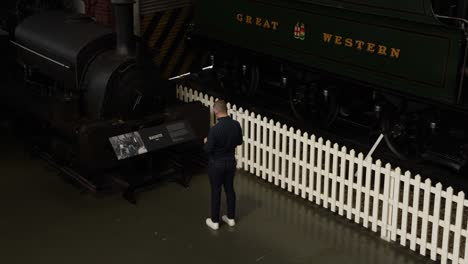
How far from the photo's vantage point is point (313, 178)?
9.23 metres

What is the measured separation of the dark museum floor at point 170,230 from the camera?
8125 millimetres

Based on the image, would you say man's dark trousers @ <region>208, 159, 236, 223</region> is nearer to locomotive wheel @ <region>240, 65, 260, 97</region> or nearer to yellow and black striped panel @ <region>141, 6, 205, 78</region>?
locomotive wheel @ <region>240, 65, 260, 97</region>

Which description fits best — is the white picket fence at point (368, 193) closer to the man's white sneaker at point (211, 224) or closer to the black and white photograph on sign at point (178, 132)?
the black and white photograph on sign at point (178, 132)

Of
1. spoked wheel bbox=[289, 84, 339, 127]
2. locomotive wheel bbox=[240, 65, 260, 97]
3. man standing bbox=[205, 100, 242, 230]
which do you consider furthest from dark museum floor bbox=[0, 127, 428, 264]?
locomotive wheel bbox=[240, 65, 260, 97]

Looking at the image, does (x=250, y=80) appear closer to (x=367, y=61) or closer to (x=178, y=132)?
(x=367, y=61)

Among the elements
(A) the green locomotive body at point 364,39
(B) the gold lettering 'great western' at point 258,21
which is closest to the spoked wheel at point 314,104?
(A) the green locomotive body at point 364,39

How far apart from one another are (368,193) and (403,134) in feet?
6.80

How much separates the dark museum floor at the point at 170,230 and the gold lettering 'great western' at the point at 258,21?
3129 mm

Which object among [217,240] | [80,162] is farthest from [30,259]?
[217,240]

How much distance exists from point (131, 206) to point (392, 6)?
4.41 m

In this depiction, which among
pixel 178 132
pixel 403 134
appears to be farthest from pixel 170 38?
pixel 403 134

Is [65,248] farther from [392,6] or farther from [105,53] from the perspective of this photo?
[392,6]

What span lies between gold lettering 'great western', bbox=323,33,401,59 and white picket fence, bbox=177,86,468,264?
1.76 metres

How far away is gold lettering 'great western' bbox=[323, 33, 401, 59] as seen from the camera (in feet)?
32.2
